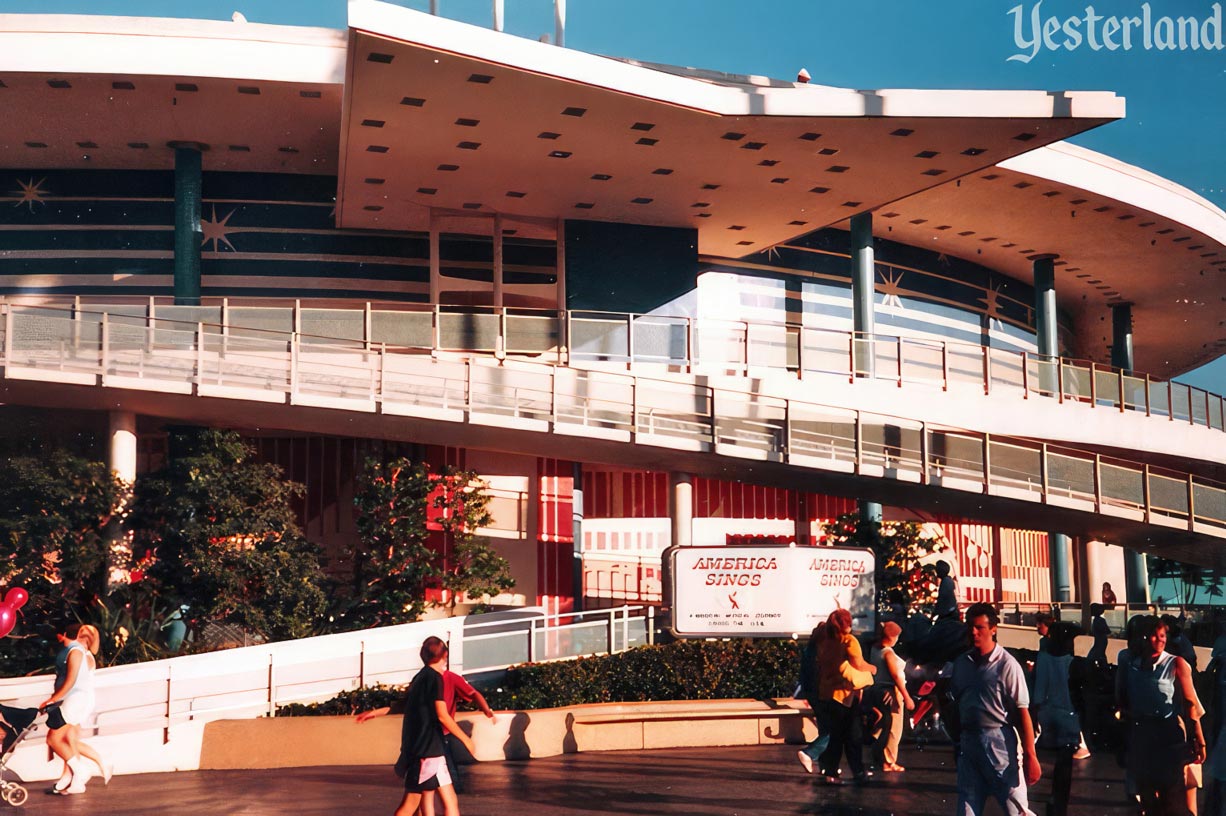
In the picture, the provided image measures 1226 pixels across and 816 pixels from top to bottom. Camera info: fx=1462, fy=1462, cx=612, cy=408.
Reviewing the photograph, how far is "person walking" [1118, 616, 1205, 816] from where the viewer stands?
920cm

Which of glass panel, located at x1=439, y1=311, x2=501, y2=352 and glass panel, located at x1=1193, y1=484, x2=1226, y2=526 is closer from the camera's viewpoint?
glass panel, located at x1=439, y1=311, x2=501, y2=352

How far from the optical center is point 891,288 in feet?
117

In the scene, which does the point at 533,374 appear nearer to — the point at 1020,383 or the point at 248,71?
the point at 248,71

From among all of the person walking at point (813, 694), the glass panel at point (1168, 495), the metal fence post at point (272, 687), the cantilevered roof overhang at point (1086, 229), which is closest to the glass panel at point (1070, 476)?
the glass panel at point (1168, 495)

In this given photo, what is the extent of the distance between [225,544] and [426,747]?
532 inches

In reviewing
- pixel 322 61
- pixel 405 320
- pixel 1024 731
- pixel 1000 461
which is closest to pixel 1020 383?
pixel 1000 461

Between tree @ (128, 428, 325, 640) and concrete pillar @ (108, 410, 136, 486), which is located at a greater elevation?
concrete pillar @ (108, 410, 136, 486)

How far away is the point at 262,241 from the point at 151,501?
8.61 metres

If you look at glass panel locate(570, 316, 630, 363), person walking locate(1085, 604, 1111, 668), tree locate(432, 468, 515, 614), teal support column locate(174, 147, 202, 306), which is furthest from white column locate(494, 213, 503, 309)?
person walking locate(1085, 604, 1111, 668)

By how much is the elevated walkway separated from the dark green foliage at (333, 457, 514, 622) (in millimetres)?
819

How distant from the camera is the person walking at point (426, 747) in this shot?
9.27 m

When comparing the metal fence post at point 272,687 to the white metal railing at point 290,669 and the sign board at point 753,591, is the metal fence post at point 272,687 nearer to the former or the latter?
the white metal railing at point 290,669

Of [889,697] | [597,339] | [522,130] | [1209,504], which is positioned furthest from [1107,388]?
[889,697]

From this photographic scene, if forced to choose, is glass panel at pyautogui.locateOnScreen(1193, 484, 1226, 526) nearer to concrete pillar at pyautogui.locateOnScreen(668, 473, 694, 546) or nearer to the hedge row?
concrete pillar at pyautogui.locateOnScreen(668, 473, 694, 546)
